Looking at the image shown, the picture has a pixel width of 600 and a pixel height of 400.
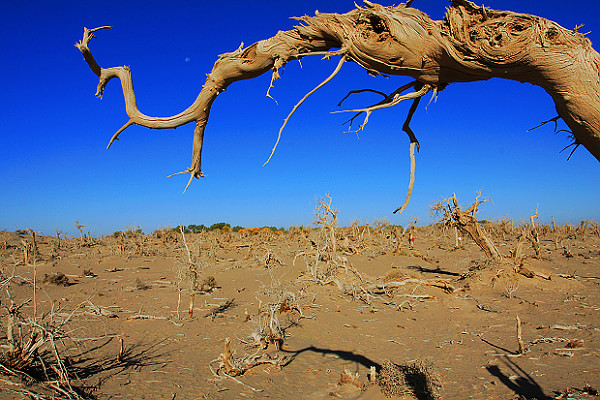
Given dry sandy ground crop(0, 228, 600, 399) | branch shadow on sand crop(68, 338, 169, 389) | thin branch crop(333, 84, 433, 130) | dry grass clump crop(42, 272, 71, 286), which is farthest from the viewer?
dry grass clump crop(42, 272, 71, 286)

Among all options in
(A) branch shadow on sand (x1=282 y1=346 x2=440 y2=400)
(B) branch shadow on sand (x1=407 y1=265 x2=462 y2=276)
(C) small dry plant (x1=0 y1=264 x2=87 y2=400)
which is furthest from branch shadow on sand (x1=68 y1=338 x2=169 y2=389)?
(B) branch shadow on sand (x1=407 y1=265 x2=462 y2=276)

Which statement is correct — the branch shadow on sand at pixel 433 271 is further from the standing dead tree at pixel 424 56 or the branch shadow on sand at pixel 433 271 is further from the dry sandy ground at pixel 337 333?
the standing dead tree at pixel 424 56

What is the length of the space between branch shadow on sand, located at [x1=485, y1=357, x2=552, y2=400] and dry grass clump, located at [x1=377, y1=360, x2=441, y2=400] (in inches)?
29.7

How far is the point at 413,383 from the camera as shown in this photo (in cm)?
387

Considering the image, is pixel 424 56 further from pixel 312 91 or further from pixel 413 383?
pixel 413 383

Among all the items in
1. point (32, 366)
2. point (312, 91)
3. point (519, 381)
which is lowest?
point (519, 381)

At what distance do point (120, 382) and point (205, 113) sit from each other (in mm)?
3238

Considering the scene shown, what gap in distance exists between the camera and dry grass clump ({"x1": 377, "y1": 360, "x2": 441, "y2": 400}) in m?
3.80

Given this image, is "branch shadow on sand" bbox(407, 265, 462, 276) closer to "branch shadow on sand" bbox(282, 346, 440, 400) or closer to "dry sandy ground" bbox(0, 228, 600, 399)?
"dry sandy ground" bbox(0, 228, 600, 399)

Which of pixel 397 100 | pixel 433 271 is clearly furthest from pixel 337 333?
pixel 433 271

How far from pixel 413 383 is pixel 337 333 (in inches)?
93.3

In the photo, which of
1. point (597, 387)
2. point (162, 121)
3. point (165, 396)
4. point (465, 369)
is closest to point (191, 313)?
point (165, 396)

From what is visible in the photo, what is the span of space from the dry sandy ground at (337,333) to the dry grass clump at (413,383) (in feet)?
0.05

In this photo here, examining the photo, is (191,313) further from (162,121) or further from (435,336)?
(162,121)
